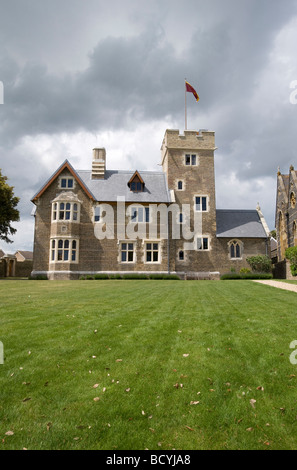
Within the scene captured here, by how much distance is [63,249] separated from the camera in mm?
30984

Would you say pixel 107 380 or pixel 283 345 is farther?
pixel 283 345

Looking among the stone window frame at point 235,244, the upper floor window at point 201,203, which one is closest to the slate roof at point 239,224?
the stone window frame at point 235,244

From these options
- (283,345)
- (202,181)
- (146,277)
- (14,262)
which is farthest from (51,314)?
(14,262)

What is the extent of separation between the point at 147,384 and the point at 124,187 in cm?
3089

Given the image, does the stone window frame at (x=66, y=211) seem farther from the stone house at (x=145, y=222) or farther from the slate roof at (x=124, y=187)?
the slate roof at (x=124, y=187)

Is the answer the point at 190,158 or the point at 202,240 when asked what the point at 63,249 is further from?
the point at 190,158

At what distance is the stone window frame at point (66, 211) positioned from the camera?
31.4 metres

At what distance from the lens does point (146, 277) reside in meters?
31.4

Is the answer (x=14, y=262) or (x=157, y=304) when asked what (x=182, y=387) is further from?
(x=14, y=262)

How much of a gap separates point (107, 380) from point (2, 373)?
1.72 metres

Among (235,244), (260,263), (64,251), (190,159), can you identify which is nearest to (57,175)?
(64,251)

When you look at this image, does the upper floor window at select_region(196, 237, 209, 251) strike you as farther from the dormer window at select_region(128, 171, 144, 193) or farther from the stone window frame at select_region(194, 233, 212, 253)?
the dormer window at select_region(128, 171, 144, 193)

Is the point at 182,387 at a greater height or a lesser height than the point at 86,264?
lesser
